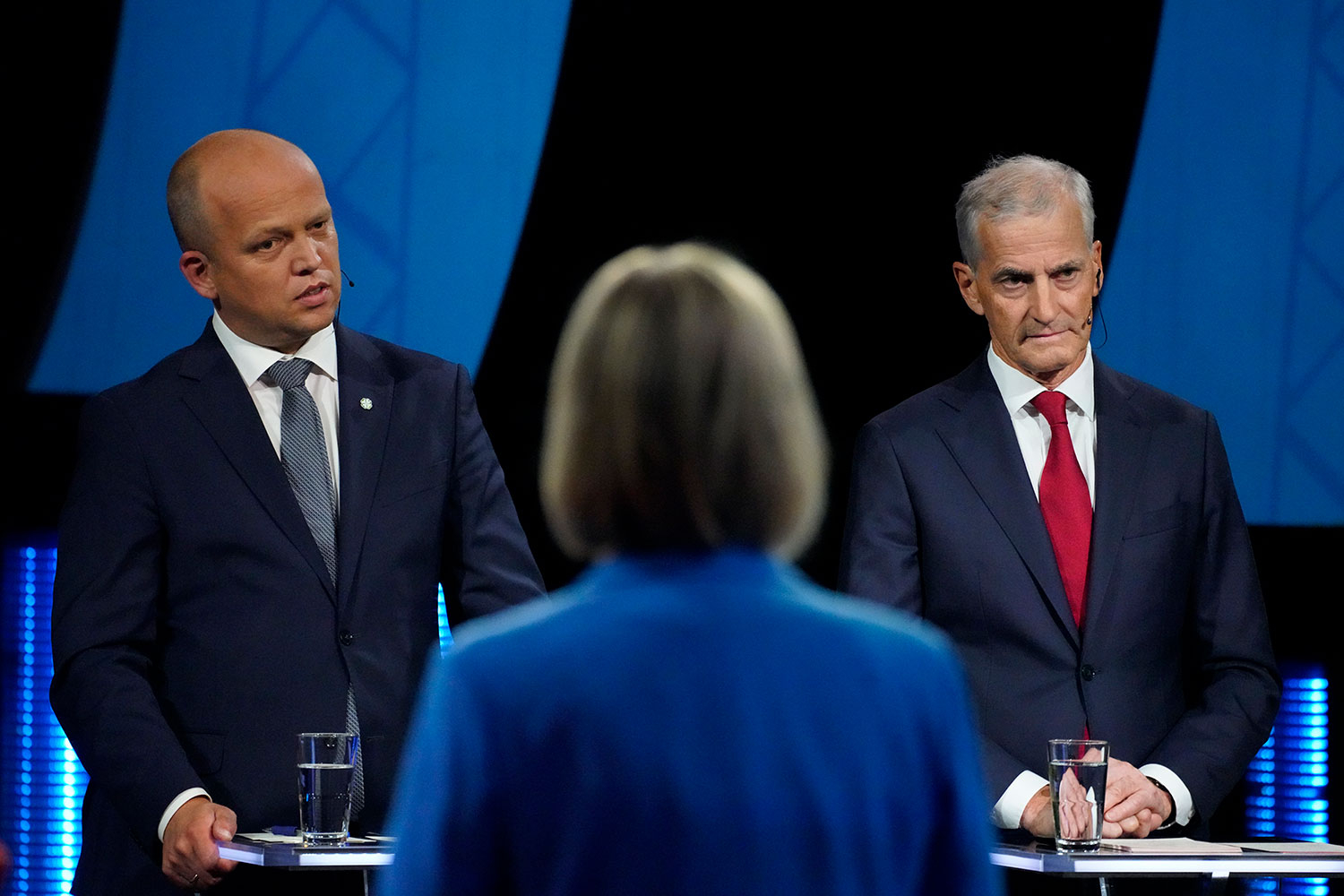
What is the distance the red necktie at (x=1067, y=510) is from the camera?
2998mm

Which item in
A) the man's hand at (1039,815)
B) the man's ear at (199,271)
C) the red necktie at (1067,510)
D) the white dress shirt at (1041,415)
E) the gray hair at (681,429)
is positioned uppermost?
the man's ear at (199,271)

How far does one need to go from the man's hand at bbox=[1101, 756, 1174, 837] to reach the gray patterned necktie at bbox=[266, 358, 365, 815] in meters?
1.18

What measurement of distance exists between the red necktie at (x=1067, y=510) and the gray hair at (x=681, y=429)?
6.01 ft

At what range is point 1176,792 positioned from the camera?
2.76 m

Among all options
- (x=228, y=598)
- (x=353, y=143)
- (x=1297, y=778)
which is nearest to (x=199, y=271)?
(x=228, y=598)

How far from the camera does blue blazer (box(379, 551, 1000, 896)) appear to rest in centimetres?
116

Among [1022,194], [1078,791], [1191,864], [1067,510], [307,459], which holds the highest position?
[1022,194]

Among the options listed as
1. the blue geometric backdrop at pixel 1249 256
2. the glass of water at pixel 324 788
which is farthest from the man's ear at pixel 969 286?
the glass of water at pixel 324 788

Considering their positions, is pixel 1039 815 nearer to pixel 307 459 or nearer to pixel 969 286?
pixel 969 286

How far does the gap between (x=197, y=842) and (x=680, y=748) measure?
1482 mm

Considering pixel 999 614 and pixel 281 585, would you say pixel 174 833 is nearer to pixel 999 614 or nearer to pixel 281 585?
pixel 281 585

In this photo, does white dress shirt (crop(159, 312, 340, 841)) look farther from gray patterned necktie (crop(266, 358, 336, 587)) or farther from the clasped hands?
the clasped hands

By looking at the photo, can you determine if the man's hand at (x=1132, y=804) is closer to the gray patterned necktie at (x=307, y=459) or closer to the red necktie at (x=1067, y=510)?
the red necktie at (x=1067, y=510)

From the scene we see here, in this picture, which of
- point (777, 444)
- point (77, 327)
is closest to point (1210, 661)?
point (777, 444)
